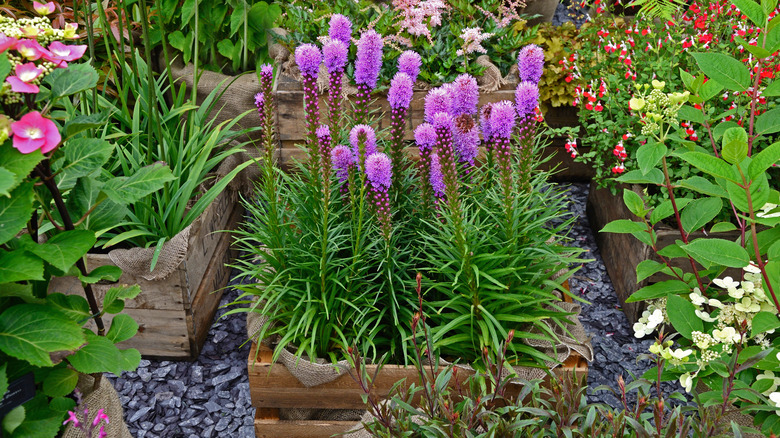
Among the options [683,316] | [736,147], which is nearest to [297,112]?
[683,316]

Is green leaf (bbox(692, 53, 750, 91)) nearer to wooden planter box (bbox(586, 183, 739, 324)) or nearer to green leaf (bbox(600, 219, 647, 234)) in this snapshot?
green leaf (bbox(600, 219, 647, 234))

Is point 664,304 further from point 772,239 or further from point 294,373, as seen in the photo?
point 294,373

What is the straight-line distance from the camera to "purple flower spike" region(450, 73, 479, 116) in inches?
75.6

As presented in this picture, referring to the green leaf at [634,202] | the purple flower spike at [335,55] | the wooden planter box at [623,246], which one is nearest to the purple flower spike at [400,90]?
the purple flower spike at [335,55]

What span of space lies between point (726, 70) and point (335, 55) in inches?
38.1

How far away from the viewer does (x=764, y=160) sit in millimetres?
1352

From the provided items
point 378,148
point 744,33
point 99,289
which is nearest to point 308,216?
point 378,148

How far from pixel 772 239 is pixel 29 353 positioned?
5.40 feet

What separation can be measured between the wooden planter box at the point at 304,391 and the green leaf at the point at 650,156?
0.77 meters

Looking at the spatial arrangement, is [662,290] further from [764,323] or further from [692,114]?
[692,114]

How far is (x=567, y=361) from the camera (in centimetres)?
204

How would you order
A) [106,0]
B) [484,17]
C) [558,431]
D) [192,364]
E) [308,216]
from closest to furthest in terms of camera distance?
[558,431]
[308,216]
[192,364]
[106,0]
[484,17]

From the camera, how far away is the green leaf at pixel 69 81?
53.5 inches

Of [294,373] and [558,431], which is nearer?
[558,431]
